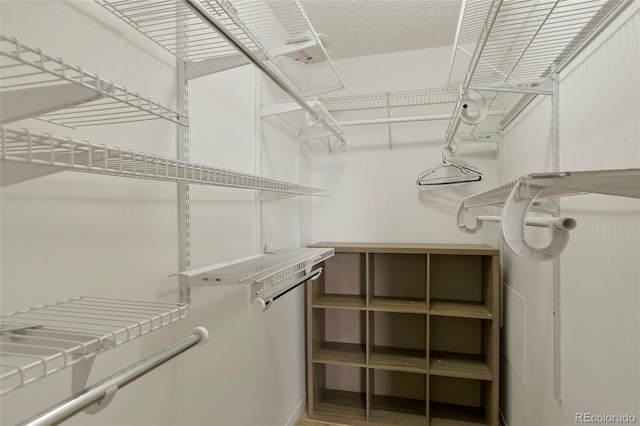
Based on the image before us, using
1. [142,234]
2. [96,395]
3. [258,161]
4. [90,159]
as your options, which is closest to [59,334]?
[96,395]

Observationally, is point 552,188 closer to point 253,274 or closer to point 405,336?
point 253,274

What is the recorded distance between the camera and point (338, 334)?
2570mm

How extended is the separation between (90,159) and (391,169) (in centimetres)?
221

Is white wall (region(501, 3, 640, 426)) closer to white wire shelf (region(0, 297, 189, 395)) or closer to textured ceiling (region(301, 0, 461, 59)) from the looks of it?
textured ceiling (region(301, 0, 461, 59))

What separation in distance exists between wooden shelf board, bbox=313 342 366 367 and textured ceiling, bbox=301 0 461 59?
6.96ft

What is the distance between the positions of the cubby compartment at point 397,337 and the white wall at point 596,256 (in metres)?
0.88

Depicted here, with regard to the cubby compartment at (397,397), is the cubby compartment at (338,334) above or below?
A: above

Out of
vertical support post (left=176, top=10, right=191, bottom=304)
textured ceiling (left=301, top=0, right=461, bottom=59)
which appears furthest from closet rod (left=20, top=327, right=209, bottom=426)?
textured ceiling (left=301, top=0, right=461, bottom=59)

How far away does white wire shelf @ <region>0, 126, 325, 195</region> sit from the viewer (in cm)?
41

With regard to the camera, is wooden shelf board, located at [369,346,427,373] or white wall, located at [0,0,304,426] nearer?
white wall, located at [0,0,304,426]

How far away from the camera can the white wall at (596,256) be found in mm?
865

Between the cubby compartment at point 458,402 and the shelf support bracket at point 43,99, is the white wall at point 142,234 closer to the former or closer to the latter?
the shelf support bracket at point 43,99

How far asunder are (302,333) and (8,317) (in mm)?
2047

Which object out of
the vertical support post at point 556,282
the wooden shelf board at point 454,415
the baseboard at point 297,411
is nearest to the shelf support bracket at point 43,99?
the vertical support post at point 556,282
